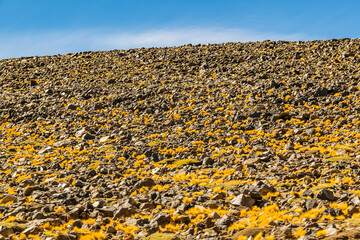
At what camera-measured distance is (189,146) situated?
24.5 m

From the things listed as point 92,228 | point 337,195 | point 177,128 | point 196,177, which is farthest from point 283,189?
point 177,128

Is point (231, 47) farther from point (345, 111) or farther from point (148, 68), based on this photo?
point (345, 111)

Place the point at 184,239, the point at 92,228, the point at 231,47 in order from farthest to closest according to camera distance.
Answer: the point at 231,47 → the point at 92,228 → the point at 184,239

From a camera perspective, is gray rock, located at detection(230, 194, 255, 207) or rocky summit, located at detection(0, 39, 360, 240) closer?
rocky summit, located at detection(0, 39, 360, 240)

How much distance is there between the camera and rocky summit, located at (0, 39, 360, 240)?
13.0 meters

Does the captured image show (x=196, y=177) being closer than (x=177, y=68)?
Yes

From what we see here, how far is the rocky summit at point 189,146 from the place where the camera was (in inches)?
511

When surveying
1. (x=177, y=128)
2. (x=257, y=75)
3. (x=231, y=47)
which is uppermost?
(x=231, y=47)

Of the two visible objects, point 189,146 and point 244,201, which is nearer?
point 244,201

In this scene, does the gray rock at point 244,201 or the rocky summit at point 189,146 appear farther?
the gray rock at point 244,201

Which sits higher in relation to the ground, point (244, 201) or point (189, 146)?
point (189, 146)

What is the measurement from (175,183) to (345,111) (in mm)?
15255

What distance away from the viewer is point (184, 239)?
11.8 metres

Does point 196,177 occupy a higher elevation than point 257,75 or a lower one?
lower
